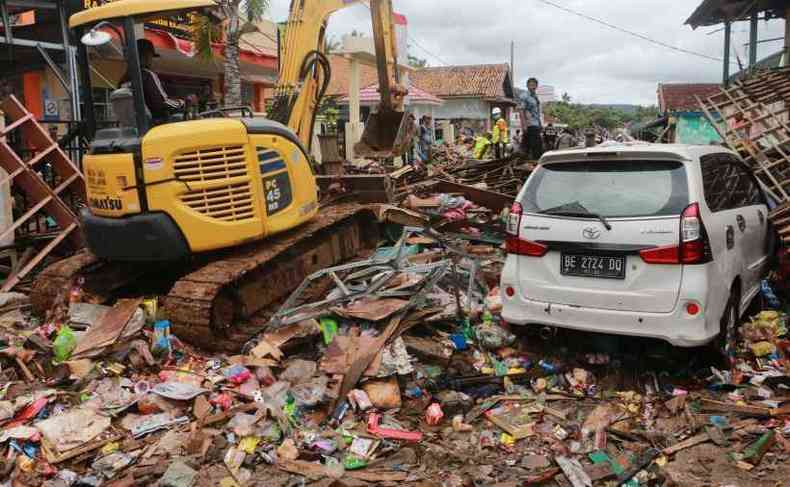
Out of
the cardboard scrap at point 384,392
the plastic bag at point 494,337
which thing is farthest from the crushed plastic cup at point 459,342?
the cardboard scrap at point 384,392

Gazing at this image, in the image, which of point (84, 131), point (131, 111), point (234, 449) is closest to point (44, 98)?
point (84, 131)

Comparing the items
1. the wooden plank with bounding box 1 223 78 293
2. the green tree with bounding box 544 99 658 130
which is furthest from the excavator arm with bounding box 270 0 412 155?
the green tree with bounding box 544 99 658 130

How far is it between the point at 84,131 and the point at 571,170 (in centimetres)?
774

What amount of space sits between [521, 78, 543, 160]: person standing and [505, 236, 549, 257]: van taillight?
30.8ft

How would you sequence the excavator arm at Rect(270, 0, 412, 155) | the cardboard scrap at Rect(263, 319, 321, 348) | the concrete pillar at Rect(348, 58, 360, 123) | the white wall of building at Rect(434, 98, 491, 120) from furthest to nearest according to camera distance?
the white wall of building at Rect(434, 98, 491, 120), the concrete pillar at Rect(348, 58, 360, 123), the excavator arm at Rect(270, 0, 412, 155), the cardboard scrap at Rect(263, 319, 321, 348)

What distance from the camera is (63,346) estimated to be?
5.80 metres

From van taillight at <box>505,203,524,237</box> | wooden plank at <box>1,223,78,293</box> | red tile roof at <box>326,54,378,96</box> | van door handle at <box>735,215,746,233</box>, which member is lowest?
wooden plank at <box>1,223,78,293</box>

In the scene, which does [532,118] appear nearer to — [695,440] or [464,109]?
[695,440]

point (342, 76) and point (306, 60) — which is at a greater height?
point (342, 76)

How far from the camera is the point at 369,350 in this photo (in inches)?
222

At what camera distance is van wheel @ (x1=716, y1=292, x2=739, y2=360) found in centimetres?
522

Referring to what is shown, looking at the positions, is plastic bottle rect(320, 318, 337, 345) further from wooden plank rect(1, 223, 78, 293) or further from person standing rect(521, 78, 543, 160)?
person standing rect(521, 78, 543, 160)

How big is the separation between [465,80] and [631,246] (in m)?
47.0

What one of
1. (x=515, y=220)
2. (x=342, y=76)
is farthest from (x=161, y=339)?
(x=342, y=76)
